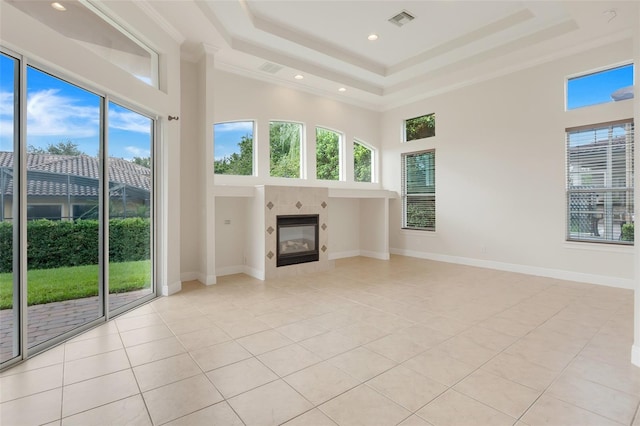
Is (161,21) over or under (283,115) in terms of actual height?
over

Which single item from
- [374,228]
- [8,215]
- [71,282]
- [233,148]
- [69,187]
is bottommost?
[71,282]

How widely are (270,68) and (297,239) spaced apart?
9.82ft

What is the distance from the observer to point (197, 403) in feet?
6.52

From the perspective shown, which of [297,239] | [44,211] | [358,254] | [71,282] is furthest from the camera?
[358,254]

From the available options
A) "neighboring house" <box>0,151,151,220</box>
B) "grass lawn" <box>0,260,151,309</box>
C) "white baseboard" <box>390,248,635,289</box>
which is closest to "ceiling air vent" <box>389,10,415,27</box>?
"neighboring house" <box>0,151,151,220</box>

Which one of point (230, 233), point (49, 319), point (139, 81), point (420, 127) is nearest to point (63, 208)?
point (49, 319)

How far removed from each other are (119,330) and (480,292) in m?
4.34

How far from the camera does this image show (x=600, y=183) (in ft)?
15.9

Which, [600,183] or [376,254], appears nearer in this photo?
[600,183]

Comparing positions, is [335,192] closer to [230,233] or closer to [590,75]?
[230,233]

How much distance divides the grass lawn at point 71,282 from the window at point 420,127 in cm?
589

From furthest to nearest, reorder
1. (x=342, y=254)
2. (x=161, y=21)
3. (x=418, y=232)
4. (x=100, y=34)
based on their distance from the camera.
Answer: (x=342, y=254) → (x=418, y=232) → (x=161, y=21) → (x=100, y=34)

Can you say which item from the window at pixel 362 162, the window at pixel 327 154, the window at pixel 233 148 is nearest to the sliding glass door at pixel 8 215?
the window at pixel 233 148

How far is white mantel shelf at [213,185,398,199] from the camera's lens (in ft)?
16.5
